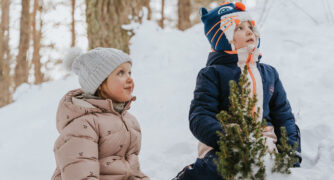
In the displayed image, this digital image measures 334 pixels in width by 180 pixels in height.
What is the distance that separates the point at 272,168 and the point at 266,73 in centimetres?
101

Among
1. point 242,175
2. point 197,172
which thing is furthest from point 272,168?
point 197,172

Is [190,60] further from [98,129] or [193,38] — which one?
[98,129]

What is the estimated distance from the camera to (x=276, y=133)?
2.32 meters

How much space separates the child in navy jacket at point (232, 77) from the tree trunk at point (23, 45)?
720 cm

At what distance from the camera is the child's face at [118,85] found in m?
2.07

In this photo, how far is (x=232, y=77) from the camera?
221 cm

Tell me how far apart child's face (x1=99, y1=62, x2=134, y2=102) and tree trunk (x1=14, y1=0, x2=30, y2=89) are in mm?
7103

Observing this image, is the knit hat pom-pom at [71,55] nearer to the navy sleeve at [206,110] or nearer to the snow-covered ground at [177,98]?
the navy sleeve at [206,110]

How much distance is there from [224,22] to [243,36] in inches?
6.8

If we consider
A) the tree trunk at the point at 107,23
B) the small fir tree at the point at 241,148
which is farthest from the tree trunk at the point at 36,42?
the small fir tree at the point at 241,148

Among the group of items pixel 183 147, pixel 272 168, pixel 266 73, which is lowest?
pixel 183 147

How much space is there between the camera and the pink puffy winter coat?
1.81 meters

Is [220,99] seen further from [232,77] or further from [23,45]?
[23,45]

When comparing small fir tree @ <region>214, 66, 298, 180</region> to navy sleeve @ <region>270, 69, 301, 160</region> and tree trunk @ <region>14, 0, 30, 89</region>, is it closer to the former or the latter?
navy sleeve @ <region>270, 69, 301, 160</region>
